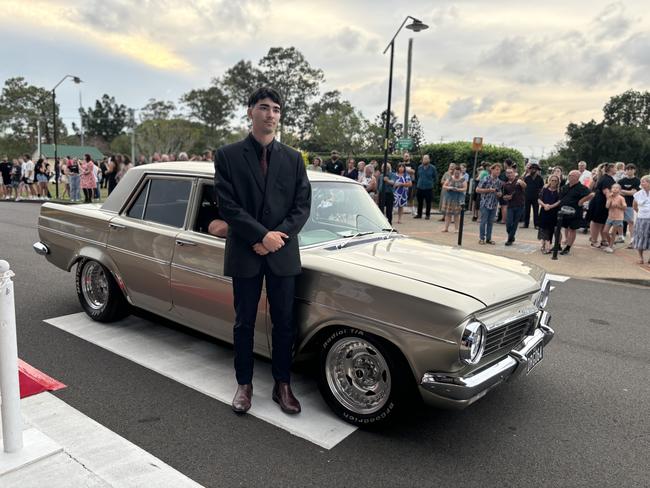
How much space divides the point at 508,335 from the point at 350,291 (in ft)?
3.56

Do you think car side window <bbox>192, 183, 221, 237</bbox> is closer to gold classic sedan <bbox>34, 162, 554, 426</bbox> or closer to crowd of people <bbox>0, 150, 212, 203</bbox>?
gold classic sedan <bbox>34, 162, 554, 426</bbox>

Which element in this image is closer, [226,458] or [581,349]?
[226,458]

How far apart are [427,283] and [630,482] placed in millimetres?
1596

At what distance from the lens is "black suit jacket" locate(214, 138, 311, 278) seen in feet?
10.5

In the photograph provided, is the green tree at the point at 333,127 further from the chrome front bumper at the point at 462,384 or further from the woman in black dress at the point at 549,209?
the chrome front bumper at the point at 462,384

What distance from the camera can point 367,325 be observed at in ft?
10.1

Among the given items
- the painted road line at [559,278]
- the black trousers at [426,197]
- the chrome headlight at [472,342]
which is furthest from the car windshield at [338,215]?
the black trousers at [426,197]

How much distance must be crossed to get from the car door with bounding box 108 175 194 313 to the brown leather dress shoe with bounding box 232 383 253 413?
121 cm

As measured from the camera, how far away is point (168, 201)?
14.9ft

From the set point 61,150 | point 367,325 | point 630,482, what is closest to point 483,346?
point 367,325

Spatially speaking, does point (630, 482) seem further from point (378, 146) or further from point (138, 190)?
point (378, 146)

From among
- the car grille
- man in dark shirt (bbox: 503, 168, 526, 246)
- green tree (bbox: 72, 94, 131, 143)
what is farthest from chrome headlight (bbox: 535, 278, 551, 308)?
green tree (bbox: 72, 94, 131, 143)

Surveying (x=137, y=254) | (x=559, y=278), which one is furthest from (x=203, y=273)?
(x=559, y=278)

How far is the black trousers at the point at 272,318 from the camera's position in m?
3.28
